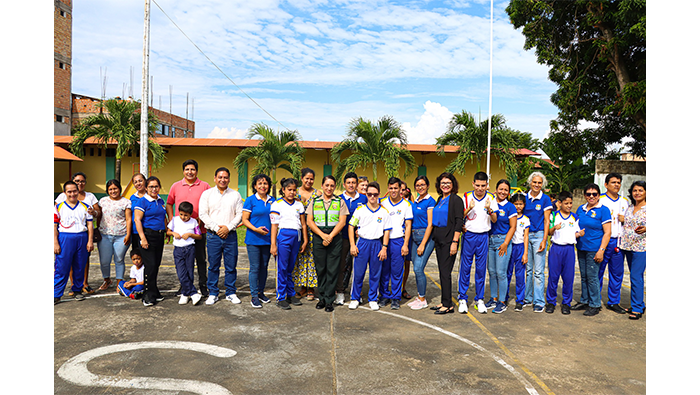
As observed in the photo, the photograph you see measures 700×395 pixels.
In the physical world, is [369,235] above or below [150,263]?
above

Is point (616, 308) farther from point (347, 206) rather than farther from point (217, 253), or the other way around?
point (217, 253)

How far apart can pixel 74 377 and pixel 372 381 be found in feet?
8.25

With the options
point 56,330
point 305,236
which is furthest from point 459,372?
point 56,330

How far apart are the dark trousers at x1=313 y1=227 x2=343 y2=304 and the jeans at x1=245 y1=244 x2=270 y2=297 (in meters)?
0.69

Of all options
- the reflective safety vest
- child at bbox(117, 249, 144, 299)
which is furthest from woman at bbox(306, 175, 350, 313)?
child at bbox(117, 249, 144, 299)

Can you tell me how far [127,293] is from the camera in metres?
6.09

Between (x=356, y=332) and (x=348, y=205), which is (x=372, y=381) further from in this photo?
(x=348, y=205)

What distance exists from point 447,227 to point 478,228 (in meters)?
0.40

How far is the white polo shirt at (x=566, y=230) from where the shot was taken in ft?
18.8

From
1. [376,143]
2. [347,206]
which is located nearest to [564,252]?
[347,206]

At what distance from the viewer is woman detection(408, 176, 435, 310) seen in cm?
580

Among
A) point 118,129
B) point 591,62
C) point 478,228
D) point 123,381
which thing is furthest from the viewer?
point 118,129

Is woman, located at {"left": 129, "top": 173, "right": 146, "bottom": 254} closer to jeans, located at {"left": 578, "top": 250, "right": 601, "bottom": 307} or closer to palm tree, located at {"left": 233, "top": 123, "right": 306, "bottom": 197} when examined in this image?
jeans, located at {"left": 578, "top": 250, "right": 601, "bottom": 307}

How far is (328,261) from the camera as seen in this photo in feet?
18.9
